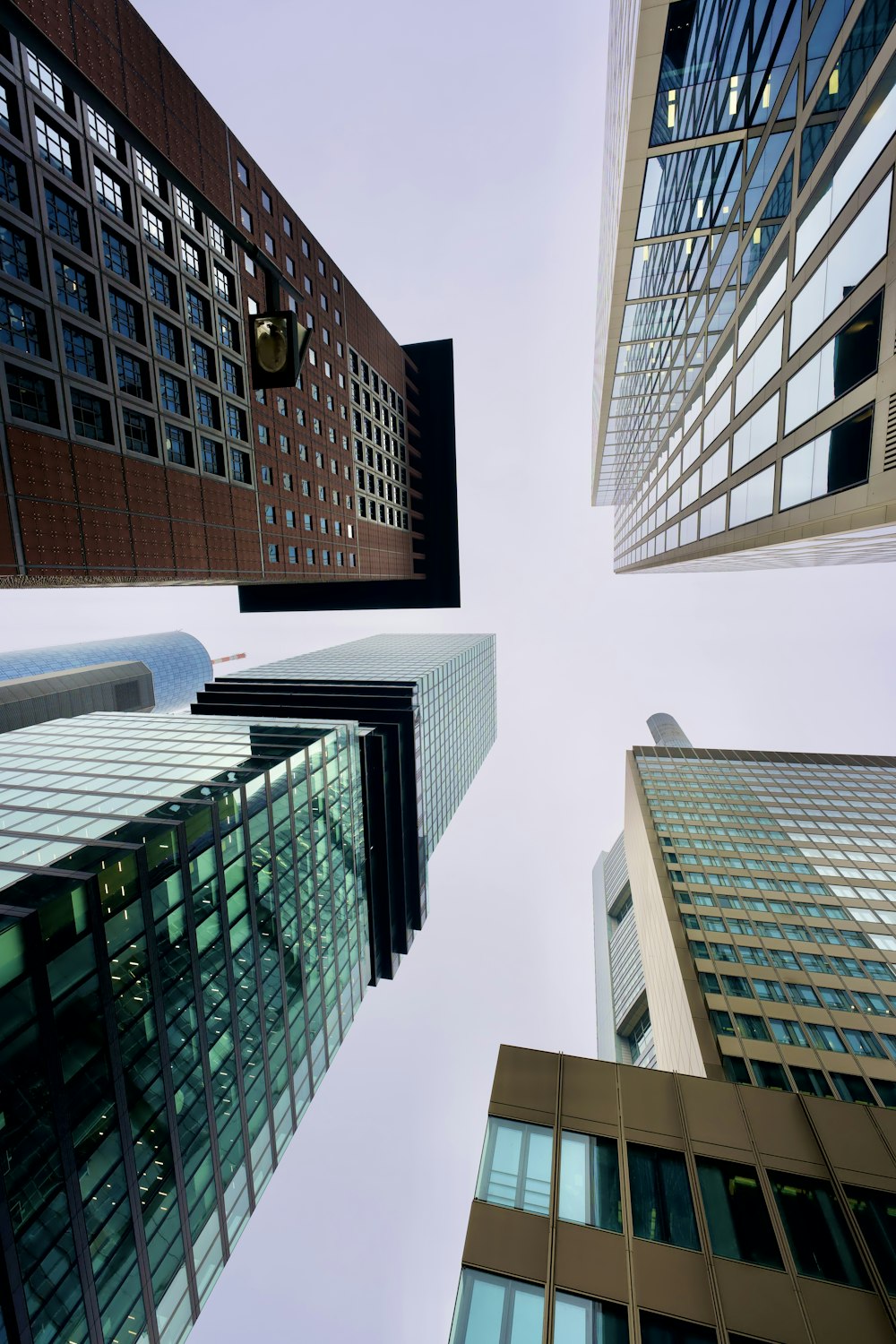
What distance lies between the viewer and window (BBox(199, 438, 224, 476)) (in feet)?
95.9

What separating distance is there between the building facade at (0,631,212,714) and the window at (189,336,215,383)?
98382 millimetres

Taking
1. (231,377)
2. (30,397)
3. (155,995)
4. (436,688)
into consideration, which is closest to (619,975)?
(436,688)

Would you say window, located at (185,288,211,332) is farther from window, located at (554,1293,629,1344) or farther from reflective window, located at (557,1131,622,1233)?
window, located at (554,1293,629,1344)

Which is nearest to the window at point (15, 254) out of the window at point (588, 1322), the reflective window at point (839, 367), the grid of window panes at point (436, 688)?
the reflective window at point (839, 367)

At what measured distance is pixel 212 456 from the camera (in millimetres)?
30125

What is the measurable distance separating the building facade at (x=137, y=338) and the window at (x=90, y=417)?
71mm

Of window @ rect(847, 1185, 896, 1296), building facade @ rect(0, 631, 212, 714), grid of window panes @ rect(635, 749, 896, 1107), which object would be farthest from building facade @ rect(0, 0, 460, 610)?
building facade @ rect(0, 631, 212, 714)

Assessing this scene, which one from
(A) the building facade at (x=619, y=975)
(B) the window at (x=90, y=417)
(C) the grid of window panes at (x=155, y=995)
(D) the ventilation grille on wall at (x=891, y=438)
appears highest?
(B) the window at (x=90, y=417)

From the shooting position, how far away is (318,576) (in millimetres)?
42219

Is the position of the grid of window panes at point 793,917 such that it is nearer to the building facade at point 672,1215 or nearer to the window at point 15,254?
the building facade at point 672,1215

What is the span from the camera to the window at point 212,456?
29219mm

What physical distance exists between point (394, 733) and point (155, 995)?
28350 millimetres

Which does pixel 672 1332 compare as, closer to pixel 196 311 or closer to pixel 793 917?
pixel 793 917

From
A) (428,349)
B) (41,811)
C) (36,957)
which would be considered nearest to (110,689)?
(428,349)
